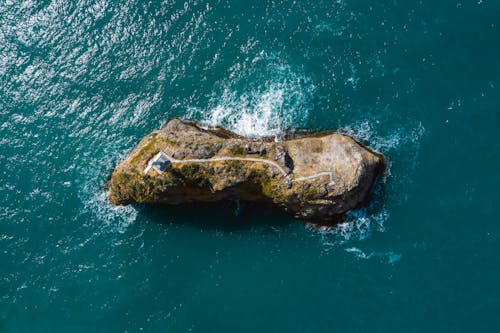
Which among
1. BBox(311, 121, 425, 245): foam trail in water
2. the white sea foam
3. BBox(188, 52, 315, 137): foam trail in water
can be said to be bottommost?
the white sea foam

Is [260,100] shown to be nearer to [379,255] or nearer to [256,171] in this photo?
[256,171]

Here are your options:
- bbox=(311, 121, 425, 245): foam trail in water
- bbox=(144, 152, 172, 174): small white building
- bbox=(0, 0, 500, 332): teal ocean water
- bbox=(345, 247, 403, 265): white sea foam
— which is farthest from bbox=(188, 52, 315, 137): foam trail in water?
bbox=(345, 247, 403, 265): white sea foam

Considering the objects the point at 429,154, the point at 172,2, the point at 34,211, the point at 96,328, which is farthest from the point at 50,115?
the point at 429,154

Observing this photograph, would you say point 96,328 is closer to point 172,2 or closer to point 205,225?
point 205,225

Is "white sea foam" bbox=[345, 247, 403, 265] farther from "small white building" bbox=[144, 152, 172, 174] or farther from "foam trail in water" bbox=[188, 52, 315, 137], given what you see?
"small white building" bbox=[144, 152, 172, 174]

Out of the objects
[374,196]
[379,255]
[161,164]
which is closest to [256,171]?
[161,164]

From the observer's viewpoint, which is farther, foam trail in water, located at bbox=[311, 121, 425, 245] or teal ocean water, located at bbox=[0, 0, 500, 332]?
foam trail in water, located at bbox=[311, 121, 425, 245]

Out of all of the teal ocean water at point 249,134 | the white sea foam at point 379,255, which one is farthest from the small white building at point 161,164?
the white sea foam at point 379,255
